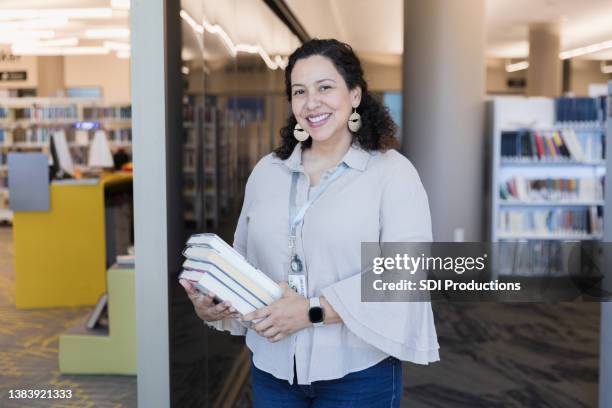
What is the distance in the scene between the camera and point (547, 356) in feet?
15.8

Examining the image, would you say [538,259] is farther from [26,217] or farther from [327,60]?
[327,60]

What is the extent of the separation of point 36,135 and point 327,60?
11581 millimetres

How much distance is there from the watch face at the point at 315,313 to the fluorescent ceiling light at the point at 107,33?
12.6 metres

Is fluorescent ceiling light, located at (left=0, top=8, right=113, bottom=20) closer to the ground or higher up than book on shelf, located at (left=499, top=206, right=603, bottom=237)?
higher up

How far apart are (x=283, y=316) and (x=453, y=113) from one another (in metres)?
5.95

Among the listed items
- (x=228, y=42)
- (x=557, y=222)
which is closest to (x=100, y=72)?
(x=557, y=222)

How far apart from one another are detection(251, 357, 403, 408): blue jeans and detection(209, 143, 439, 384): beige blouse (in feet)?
0.11

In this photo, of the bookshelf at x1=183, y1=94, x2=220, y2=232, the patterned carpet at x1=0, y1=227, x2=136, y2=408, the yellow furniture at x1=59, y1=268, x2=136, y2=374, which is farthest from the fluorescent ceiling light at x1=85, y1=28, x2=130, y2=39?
the bookshelf at x1=183, y1=94, x2=220, y2=232

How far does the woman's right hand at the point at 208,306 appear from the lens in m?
1.56

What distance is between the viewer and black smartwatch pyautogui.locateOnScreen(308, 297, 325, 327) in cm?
162

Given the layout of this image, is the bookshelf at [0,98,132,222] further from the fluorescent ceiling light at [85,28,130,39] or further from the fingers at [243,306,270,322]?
the fingers at [243,306,270,322]

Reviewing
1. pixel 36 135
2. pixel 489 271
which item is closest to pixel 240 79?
pixel 489 271

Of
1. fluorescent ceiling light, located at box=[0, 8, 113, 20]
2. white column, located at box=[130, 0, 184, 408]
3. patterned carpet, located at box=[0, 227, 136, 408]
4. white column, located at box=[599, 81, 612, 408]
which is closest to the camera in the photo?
white column, located at box=[130, 0, 184, 408]

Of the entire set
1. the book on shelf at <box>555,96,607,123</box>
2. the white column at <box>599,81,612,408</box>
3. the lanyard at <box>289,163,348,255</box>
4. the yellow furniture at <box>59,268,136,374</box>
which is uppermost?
the book on shelf at <box>555,96,607,123</box>
